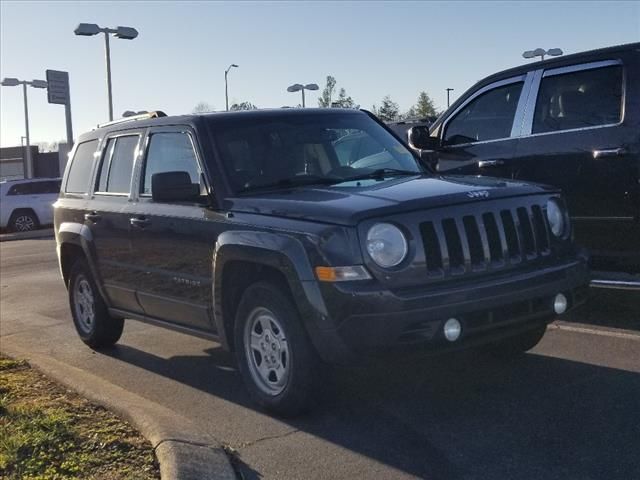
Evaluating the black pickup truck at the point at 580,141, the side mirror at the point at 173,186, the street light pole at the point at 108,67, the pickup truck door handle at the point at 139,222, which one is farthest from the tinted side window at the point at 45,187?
the side mirror at the point at 173,186

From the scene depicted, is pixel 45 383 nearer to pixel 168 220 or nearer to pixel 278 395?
pixel 168 220

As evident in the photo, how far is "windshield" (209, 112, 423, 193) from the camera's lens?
5.62m

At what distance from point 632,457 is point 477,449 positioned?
2.53 ft

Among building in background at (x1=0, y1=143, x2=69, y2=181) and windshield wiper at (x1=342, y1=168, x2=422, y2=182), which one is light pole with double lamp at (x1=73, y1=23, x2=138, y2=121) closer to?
building in background at (x1=0, y1=143, x2=69, y2=181)

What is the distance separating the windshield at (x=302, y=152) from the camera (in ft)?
18.4

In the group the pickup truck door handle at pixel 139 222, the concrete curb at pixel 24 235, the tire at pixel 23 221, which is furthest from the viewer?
the tire at pixel 23 221

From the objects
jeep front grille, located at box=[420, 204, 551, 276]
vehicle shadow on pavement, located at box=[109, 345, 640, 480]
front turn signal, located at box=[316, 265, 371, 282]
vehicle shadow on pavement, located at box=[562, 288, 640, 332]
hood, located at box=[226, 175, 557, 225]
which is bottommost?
vehicle shadow on pavement, located at box=[109, 345, 640, 480]

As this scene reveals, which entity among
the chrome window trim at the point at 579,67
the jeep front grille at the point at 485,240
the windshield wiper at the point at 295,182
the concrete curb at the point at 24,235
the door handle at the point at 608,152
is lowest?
the concrete curb at the point at 24,235

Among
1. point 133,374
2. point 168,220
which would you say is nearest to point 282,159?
point 168,220

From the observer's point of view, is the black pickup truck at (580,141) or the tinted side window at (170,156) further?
the black pickup truck at (580,141)

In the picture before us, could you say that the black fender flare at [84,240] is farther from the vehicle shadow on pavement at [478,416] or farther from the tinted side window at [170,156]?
the vehicle shadow on pavement at [478,416]

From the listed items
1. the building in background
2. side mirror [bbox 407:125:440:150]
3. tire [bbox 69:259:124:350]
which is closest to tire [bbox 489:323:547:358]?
side mirror [bbox 407:125:440:150]

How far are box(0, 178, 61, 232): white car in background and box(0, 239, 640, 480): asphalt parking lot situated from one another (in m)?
18.3

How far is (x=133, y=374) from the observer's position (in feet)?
21.7
